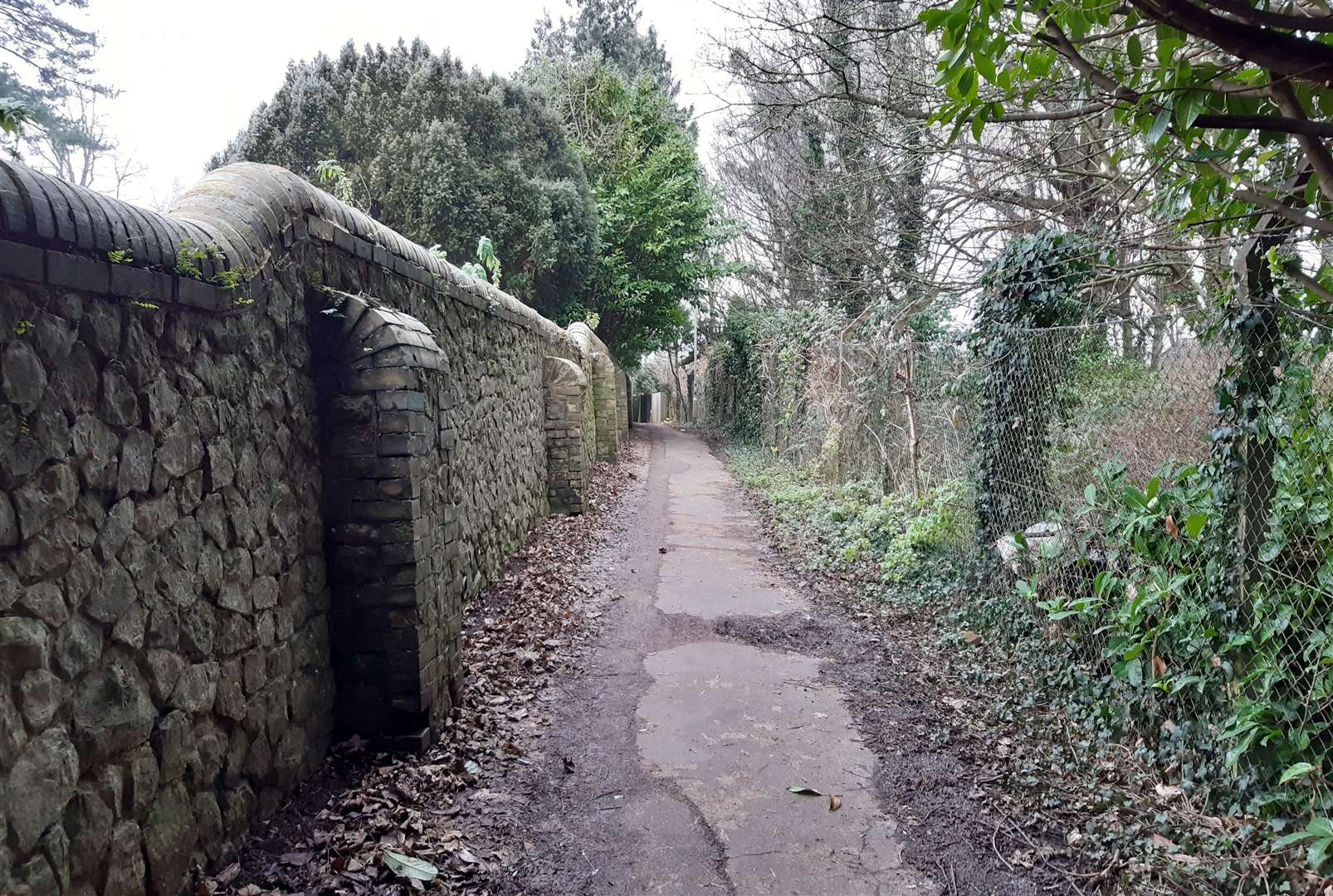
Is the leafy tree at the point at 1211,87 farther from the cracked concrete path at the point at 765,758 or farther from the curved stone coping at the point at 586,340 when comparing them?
the curved stone coping at the point at 586,340

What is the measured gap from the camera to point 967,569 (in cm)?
567

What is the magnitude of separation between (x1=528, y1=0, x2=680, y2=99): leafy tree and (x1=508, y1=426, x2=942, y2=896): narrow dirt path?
2777cm

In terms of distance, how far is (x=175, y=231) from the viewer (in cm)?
244

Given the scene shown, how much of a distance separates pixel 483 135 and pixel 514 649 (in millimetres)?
12994

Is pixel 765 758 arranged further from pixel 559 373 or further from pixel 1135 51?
pixel 559 373

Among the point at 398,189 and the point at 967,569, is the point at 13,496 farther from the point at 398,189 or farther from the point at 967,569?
the point at 398,189

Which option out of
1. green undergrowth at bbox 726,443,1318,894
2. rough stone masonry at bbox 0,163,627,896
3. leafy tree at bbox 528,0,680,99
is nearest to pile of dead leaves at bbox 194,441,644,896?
rough stone masonry at bbox 0,163,627,896

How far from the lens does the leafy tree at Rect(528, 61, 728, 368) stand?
19.8 meters

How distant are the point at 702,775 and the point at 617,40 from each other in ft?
103

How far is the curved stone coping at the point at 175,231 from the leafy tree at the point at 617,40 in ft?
91.2

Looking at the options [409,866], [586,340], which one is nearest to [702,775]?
[409,866]

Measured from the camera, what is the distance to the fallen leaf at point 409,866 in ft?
8.98

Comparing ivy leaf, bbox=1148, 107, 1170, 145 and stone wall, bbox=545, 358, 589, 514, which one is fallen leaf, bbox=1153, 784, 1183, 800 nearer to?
ivy leaf, bbox=1148, 107, 1170, 145

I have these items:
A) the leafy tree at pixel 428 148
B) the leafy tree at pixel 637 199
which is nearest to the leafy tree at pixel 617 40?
the leafy tree at pixel 637 199
